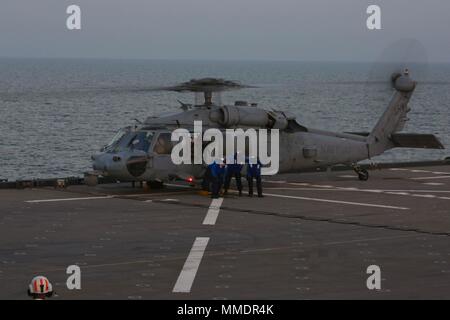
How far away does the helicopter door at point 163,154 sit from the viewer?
107 feet

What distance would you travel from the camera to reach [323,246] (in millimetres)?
23125

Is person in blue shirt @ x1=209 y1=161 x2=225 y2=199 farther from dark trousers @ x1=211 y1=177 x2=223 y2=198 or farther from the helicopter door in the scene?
the helicopter door

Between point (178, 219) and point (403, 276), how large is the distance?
9211mm

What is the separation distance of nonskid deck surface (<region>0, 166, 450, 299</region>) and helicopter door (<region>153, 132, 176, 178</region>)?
2.87 feet

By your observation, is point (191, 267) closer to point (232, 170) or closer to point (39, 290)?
point (39, 290)

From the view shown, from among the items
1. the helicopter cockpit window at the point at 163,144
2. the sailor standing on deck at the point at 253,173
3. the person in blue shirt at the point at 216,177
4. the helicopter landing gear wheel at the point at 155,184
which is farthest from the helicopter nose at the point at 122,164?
the sailor standing on deck at the point at 253,173

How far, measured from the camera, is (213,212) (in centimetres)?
2884

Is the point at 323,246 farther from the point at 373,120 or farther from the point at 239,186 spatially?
the point at 373,120

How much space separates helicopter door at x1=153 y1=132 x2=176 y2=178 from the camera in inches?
1278

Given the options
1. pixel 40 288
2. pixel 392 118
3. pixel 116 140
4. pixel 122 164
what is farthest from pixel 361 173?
pixel 40 288

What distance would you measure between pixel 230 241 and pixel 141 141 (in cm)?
965

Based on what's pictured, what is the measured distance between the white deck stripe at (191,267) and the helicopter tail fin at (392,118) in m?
15.2
